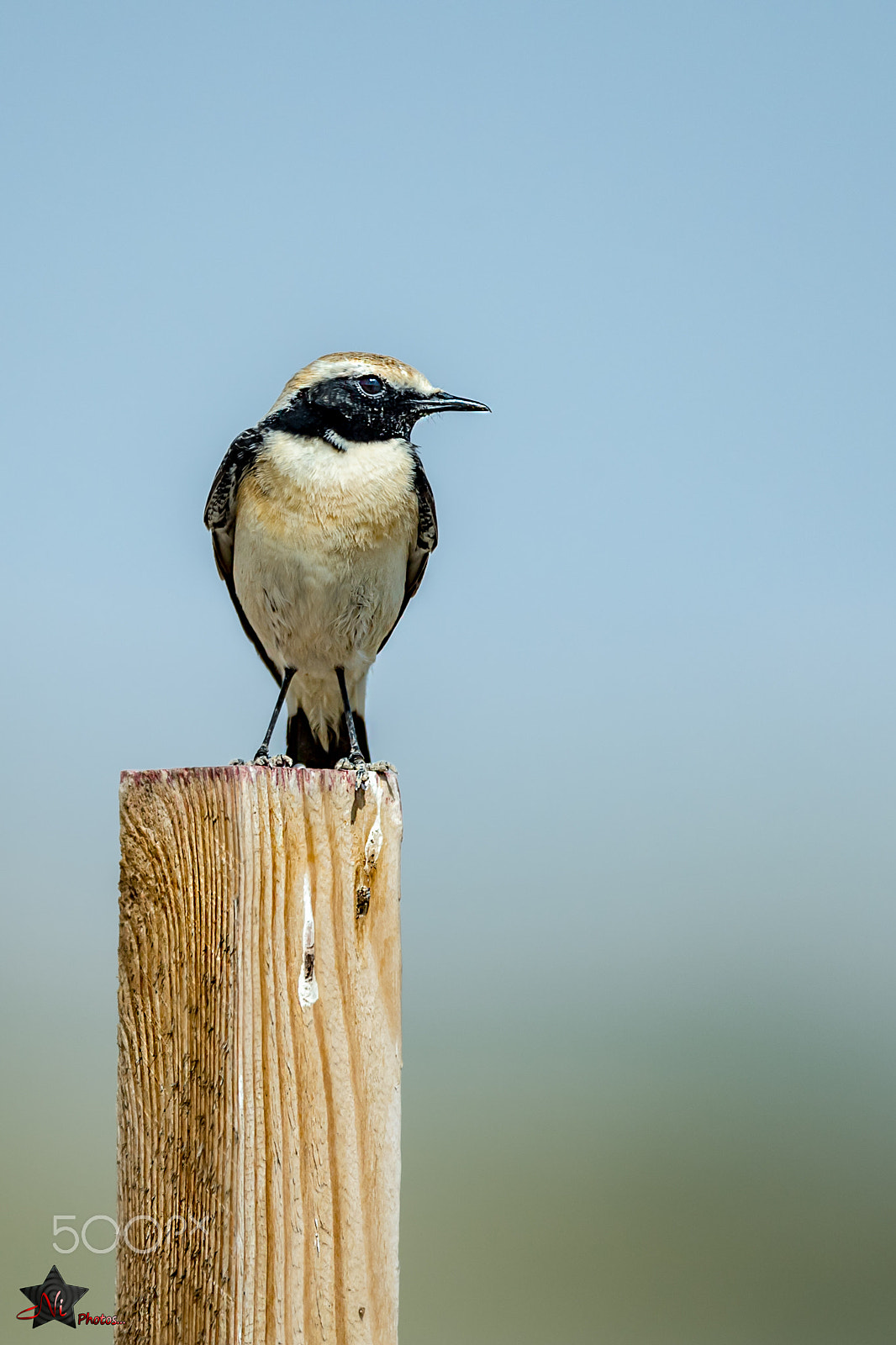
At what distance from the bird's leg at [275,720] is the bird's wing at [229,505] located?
0.18 meters

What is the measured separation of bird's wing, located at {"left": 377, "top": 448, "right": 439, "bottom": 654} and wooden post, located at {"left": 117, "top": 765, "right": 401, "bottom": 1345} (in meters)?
2.67

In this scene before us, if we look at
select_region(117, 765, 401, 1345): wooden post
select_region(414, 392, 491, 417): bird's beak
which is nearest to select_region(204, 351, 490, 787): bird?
select_region(414, 392, 491, 417): bird's beak

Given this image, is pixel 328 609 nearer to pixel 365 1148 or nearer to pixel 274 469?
pixel 274 469

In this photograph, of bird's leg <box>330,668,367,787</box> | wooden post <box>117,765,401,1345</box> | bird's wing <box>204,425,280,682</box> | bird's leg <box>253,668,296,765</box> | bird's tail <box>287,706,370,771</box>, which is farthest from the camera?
bird's tail <box>287,706,370,771</box>

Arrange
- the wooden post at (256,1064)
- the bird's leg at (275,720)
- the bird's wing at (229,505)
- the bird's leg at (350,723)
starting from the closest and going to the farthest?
the wooden post at (256,1064), the bird's leg at (275,720), the bird's leg at (350,723), the bird's wing at (229,505)

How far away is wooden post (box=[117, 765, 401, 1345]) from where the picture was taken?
203 centimetres

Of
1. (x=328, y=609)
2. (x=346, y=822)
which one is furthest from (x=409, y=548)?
(x=346, y=822)

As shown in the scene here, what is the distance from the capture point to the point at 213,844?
2152 millimetres

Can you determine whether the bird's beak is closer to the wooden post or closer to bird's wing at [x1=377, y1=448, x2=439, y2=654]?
bird's wing at [x1=377, y1=448, x2=439, y2=654]

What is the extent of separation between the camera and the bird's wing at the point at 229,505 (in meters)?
4.65

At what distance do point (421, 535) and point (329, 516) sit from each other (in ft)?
2.18

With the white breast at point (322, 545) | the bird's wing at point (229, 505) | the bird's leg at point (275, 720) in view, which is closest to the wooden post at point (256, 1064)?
the bird's leg at point (275, 720)

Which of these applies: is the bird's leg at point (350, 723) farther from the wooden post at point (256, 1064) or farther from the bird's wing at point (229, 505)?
the wooden post at point (256, 1064)

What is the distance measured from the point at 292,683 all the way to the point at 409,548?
0.75m
